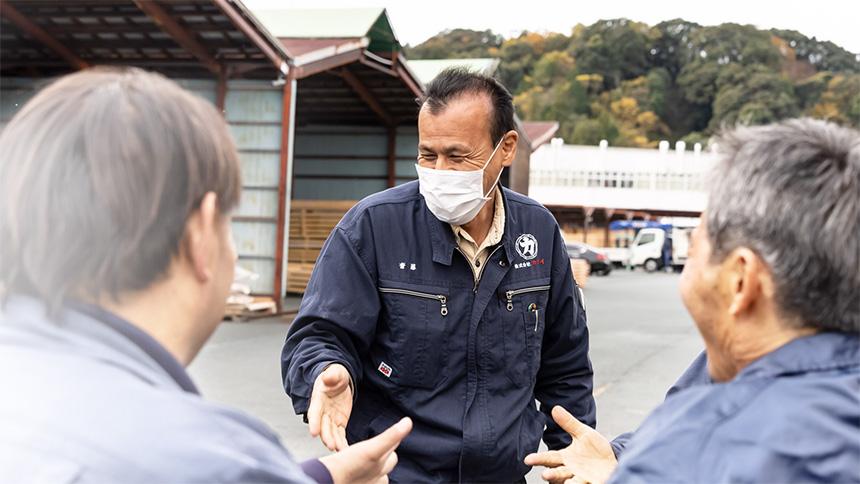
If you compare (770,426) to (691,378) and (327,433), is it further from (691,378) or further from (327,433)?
(327,433)

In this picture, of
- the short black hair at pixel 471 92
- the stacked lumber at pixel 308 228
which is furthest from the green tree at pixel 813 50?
the short black hair at pixel 471 92

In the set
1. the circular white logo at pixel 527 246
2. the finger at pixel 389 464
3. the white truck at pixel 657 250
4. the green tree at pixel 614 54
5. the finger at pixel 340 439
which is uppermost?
the green tree at pixel 614 54

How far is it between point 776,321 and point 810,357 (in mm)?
105

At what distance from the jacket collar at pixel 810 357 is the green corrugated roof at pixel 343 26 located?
13.8 m

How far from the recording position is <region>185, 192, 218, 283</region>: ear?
1.20 metres

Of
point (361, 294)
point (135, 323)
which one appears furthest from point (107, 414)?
point (361, 294)

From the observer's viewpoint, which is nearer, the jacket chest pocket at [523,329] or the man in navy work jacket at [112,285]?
the man in navy work jacket at [112,285]

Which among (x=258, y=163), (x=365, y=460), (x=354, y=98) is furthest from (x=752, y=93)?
(x=365, y=460)

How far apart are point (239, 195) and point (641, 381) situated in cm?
823

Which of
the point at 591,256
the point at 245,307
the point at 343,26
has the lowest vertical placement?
the point at 591,256

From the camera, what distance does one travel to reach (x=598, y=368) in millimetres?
9734

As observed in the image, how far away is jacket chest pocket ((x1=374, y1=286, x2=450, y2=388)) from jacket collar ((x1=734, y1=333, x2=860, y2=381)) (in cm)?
136

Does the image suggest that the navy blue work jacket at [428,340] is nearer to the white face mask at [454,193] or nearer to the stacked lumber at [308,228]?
the white face mask at [454,193]

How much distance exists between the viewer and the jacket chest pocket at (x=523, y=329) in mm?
2699
